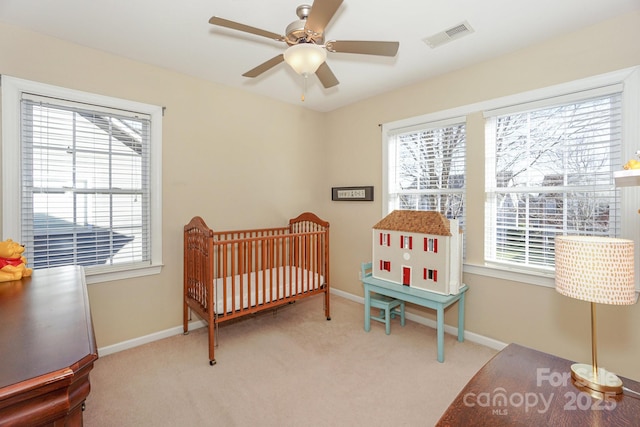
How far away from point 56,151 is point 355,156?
2.85m

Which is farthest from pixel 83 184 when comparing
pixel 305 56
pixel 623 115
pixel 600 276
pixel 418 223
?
pixel 623 115

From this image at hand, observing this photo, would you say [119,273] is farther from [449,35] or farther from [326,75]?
[449,35]

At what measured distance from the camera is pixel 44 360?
718 mm

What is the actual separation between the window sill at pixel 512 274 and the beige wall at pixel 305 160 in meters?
0.05

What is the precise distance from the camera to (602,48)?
2.02m

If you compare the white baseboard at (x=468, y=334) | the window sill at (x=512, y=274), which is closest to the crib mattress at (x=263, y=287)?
the white baseboard at (x=468, y=334)

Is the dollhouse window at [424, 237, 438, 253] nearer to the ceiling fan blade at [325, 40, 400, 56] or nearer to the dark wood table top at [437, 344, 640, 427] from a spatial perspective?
the dark wood table top at [437, 344, 640, 427]

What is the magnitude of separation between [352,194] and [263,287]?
1.64 m

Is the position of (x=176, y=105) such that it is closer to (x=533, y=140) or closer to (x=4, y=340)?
(x=4, y=340)

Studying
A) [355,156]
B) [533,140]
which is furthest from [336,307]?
[533,140]

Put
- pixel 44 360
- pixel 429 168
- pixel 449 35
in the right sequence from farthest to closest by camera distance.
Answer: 1. pixel 429 168
2. pixel 449 35
3. pixel 44 360

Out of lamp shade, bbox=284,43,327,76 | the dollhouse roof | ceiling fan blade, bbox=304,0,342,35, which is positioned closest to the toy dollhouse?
the dollhouse roof

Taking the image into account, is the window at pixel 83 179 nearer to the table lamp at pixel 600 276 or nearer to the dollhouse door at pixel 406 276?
the dollhouse door at pixel 406 276

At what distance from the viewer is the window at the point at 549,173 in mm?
2057
